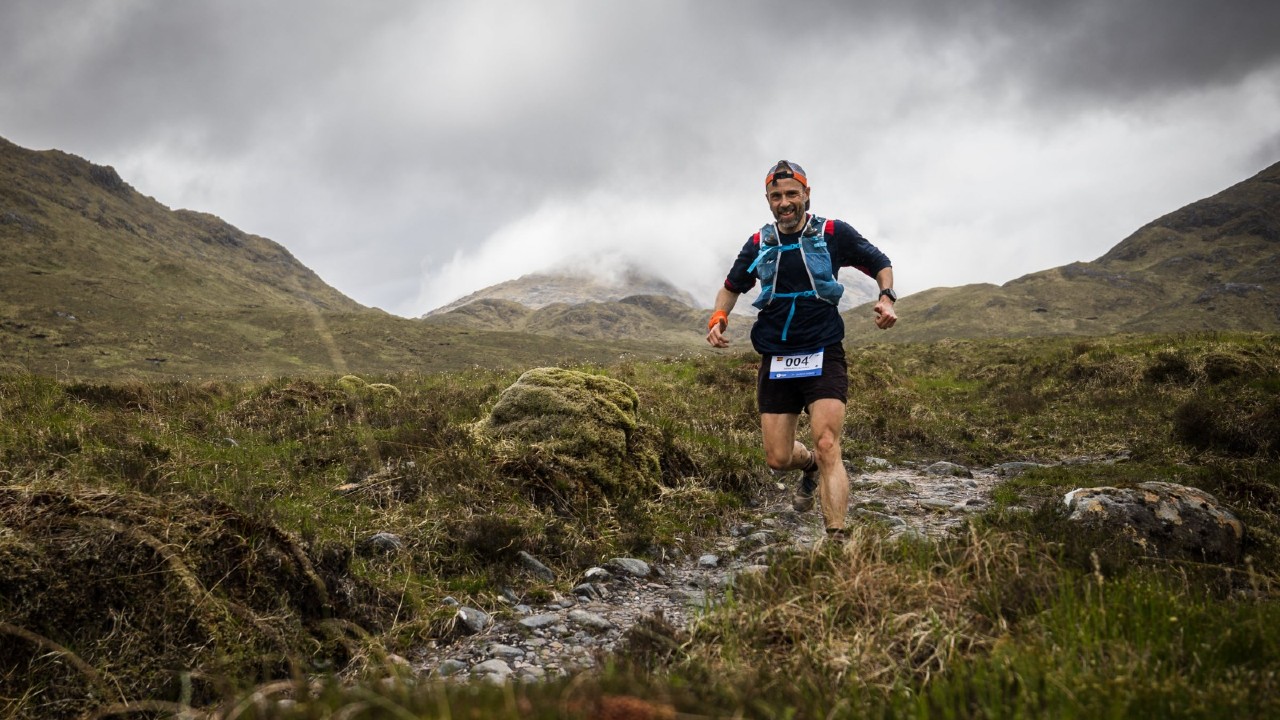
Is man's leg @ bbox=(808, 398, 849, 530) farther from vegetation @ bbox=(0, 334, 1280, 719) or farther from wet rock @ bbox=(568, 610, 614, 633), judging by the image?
wet rock @ bbox=(568, 610, 614, 633)

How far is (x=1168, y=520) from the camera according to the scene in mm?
5023

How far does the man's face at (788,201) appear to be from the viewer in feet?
19.0

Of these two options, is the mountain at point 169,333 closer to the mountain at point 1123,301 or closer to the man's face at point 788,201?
the man's face at point 788,201

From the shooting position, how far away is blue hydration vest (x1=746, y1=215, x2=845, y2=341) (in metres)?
5.75

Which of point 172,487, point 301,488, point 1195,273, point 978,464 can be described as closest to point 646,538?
point 301,488

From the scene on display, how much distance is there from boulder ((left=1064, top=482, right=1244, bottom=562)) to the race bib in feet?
8.12

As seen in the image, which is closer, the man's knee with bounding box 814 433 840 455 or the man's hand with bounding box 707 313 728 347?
the man's knee with bounding box 814 433 840 455

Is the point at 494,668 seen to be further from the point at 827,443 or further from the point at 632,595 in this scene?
the point at 827,443

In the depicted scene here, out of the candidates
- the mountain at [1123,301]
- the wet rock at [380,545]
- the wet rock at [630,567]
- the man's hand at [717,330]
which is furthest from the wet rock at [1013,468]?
the mountain at [1123,301]

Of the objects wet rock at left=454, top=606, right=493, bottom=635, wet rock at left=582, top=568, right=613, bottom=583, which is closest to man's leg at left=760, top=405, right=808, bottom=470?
wet rock at left=582, top=568, right=613, bottom=583

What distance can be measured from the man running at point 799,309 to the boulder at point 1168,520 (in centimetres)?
206

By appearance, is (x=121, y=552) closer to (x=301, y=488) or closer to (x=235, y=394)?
(x=301, y=488)

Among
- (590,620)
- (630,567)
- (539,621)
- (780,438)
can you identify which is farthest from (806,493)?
(539,621)

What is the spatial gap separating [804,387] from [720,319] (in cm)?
107
